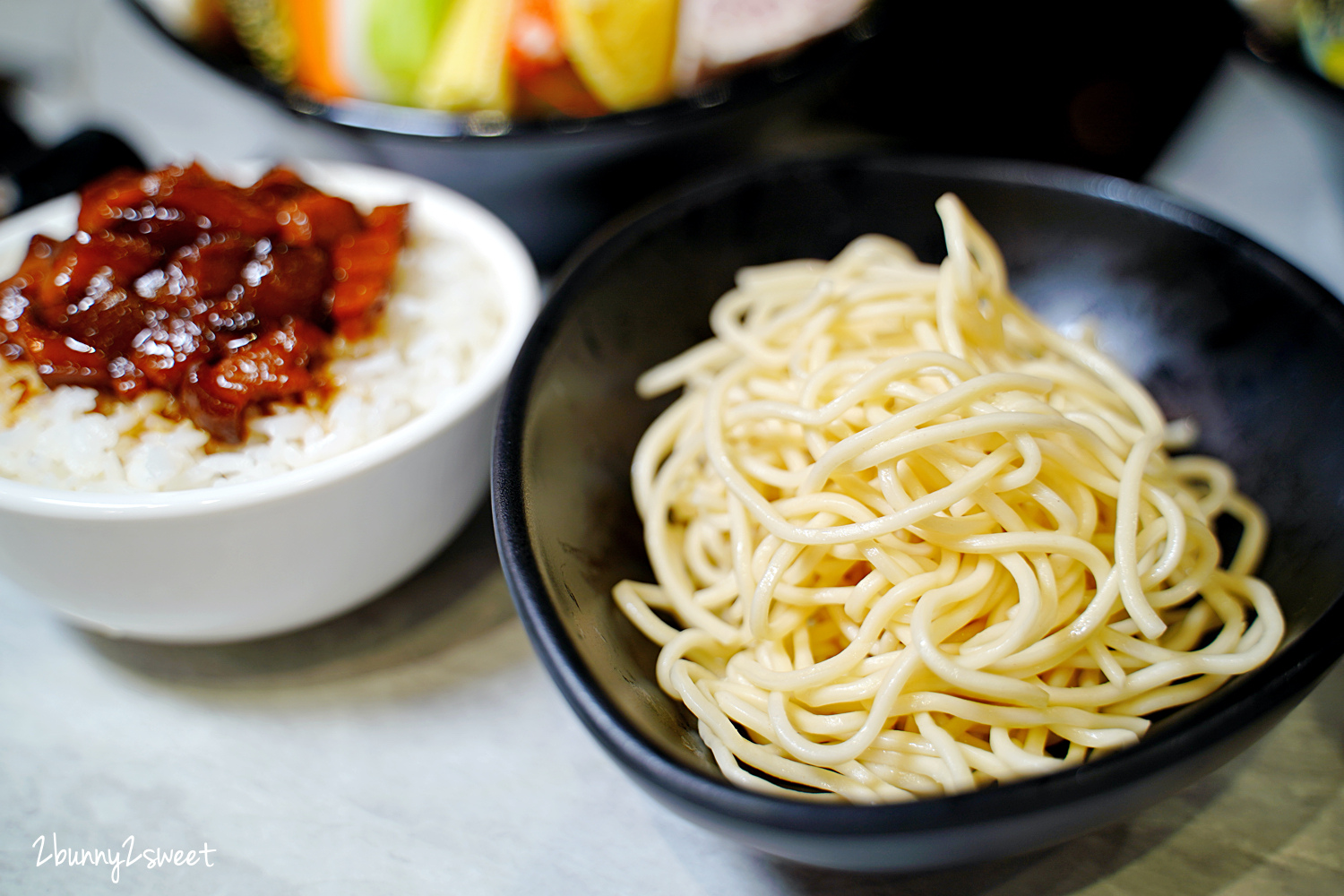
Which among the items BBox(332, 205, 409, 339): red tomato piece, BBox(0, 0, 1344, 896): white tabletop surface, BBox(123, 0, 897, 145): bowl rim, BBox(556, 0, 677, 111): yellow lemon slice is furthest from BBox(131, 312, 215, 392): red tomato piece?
BBox(556, 0, 677, 111): yellow lemon slice

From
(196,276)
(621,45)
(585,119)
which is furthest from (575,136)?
(196,276)

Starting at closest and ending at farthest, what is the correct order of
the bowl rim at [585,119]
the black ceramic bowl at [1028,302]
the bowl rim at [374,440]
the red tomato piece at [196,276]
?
the black ceramic bowl at [1028,302] < the bowl rim at [374,440] < the red tomato piece at [196,276] < the bowl rim at [585,119]

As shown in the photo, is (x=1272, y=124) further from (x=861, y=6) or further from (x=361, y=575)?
(x=361, y=575)

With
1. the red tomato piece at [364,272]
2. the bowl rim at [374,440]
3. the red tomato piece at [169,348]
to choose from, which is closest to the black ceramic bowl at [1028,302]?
the bowl rim at [374,440]

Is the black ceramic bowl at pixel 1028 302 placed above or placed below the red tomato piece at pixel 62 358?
above

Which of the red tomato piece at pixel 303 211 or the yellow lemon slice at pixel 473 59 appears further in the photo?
the yellow lemon slice at pixel 473 59

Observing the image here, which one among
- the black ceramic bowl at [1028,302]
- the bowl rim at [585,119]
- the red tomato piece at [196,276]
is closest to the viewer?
the black ceramic bowl at [1028,302]

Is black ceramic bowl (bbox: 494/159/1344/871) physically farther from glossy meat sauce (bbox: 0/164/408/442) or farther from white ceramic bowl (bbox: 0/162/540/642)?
glossy meat sauce (bbox: 0/164/408/442)

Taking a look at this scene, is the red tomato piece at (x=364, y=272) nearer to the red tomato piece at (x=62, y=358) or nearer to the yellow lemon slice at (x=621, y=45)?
the red tomato piece at (x=62, y=358)
